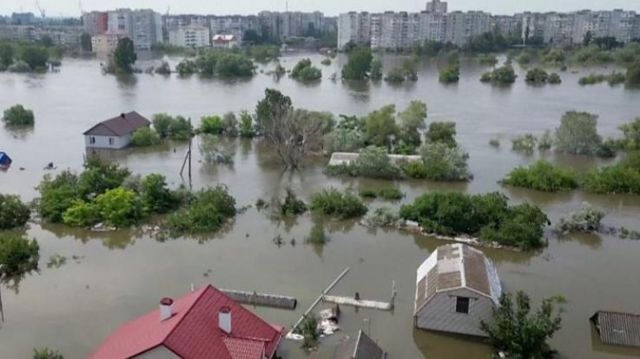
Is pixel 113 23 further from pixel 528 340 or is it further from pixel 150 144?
pixel 528 340

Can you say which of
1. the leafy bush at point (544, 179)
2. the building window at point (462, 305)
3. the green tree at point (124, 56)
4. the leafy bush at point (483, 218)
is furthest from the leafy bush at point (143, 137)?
the green tree at point (124, 56)

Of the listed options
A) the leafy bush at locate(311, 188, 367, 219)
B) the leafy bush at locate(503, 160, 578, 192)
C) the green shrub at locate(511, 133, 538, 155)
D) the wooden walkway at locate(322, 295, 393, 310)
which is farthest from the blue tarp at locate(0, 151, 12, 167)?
the green shrub at locate(511, 133, 538, 155)

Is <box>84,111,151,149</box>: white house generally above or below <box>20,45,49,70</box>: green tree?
below

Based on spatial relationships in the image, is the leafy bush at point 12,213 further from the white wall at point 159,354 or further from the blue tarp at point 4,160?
the white wall at point 159,354

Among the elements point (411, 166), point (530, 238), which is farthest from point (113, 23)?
point (530, 238)

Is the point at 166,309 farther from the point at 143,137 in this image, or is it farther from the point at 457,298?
the point at 143,137

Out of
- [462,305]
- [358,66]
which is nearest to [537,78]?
[358,66]

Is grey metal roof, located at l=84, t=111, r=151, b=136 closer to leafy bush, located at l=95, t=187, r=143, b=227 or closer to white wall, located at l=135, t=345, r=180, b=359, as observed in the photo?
leafy bush, located at l=95, t=187, r=143, b=227
